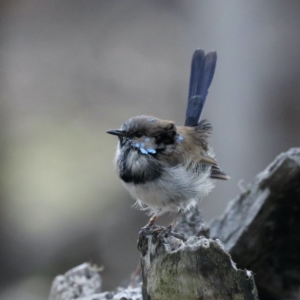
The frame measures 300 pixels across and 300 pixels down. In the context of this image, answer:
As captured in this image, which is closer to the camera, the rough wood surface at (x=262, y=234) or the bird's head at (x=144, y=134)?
the bird's head at (x=144, y=134)

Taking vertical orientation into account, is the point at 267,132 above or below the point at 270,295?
above

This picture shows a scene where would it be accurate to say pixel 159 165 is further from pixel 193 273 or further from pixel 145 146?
pixel 193 273

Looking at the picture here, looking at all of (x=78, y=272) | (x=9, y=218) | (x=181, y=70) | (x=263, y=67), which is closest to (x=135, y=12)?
(x=181, y=70)

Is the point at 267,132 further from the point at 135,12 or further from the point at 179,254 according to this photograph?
the point at 179,254

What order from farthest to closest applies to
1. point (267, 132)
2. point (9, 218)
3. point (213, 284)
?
point (267, 132), point (9, 218), point (213, 284)

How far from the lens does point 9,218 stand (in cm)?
594

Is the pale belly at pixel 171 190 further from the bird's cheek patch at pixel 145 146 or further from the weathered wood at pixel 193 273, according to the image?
the weathered wood at pixel 193 273

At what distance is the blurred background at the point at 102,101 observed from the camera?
19.5 ft

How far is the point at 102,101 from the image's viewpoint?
19.8 ft

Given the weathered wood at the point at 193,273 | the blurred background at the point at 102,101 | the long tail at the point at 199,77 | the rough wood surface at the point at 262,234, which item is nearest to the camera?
the weathered wood at the point at 193,273

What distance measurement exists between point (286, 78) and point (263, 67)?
0.34m

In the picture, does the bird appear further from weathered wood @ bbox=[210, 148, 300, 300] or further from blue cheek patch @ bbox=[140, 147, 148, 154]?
weathered wood @ bbox=[210, 148, 300, 300]

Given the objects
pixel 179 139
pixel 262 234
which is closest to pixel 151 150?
pixel 179 139

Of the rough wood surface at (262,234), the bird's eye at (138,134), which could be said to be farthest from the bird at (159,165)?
the rough wood surface at (262,234)
